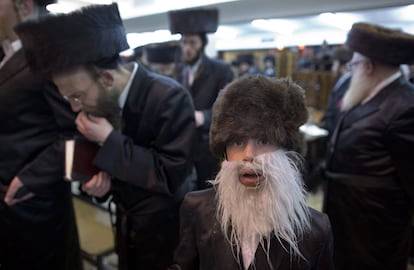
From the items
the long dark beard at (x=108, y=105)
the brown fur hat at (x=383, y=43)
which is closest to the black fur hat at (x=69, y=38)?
the long dark beard at (x=108, y=105)

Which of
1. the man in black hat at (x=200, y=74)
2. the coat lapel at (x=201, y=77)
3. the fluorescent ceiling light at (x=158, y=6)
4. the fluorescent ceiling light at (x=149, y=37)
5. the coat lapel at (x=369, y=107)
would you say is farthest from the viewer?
the fluorescent ceiling light at (x=149, y=37)

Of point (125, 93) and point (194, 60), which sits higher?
point (125, 93)

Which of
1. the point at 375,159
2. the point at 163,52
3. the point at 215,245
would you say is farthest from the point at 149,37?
the point at 215,245

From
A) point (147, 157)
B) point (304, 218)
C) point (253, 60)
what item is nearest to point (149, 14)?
point (147, 157)

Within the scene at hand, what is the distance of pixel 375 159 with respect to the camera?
4.34ft

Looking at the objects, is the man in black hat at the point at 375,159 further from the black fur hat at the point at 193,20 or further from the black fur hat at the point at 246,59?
the black fur hat at the point at 246,59

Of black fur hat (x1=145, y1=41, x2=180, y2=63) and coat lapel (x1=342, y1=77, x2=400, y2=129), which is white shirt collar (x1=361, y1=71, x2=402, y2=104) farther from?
black fur hat (x1=145, y1=41, x2=180, y2=63)

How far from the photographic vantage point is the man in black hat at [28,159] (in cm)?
122

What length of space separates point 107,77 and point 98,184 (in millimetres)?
331

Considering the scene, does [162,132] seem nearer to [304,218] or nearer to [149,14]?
[304,218]

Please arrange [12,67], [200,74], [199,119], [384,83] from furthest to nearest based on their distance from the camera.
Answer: [200,74]
[199,119]
[384,83]
[12,67]

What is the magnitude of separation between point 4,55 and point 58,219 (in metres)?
0.72

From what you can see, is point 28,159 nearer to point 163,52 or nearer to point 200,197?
point 200,197

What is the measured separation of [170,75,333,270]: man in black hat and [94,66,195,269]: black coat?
1.01 ft
